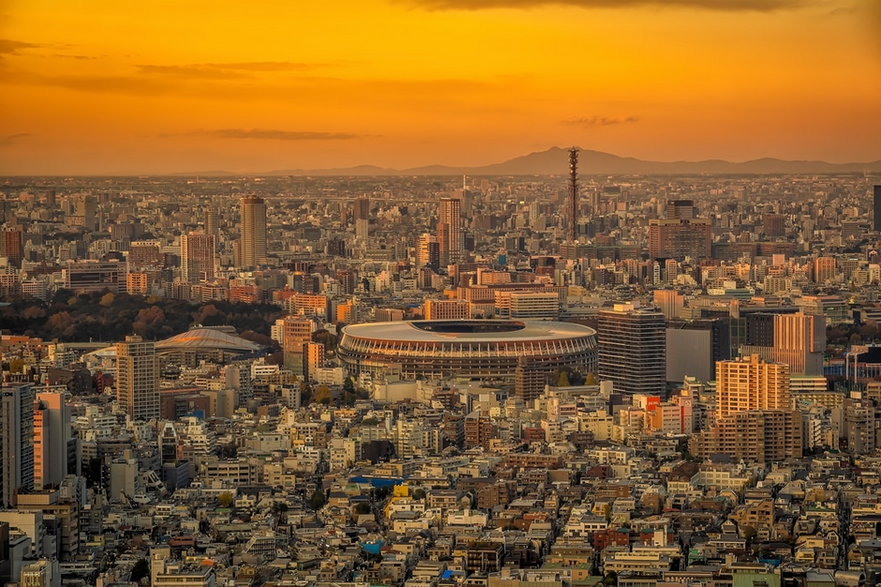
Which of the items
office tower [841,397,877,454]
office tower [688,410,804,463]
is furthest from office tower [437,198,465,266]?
office tower [688,410,804,463]

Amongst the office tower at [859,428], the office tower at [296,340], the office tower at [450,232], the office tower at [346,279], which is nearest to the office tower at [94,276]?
the office tower at [346,279]

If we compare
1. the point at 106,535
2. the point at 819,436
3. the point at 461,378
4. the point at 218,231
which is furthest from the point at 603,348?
the point at 218,231

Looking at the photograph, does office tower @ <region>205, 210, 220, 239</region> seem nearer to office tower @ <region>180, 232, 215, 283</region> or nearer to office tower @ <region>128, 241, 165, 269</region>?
office tower @ <region>180, 232, 215, 283</region>

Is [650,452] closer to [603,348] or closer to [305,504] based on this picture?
[305,504]

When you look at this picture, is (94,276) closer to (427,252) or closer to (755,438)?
(427,252)

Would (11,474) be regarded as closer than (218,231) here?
Yes
